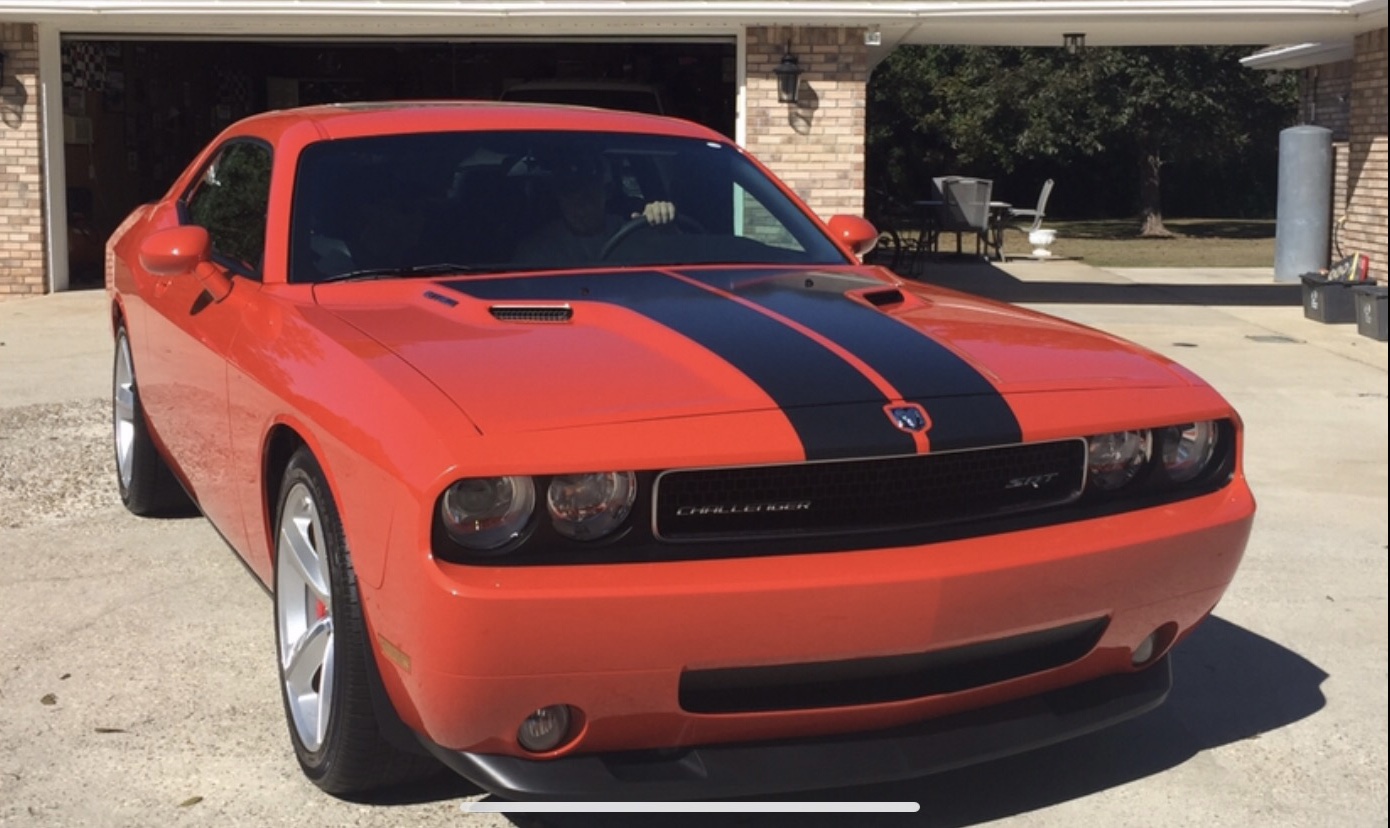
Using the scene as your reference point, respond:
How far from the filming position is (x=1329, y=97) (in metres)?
18.8

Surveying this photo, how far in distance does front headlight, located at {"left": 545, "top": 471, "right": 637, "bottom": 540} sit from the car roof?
6.41ft

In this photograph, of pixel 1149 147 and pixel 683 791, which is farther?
pixel 1149 147

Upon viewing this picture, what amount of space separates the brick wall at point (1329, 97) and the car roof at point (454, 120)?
14.5m

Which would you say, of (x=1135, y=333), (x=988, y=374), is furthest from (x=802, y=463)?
(x=1135, y=333)

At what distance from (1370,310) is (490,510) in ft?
36.7

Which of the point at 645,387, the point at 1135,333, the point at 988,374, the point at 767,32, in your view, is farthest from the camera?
the point at 767,32

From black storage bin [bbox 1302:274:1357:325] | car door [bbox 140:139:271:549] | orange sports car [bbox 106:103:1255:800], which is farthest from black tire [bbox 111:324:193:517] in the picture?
black storage bin [bbox 1302:274:1357:325]

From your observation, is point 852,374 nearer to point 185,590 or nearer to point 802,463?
point 802,463

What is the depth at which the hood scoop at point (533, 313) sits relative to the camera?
361 centimetres

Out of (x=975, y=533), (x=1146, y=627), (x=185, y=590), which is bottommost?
(x=185, y=590)

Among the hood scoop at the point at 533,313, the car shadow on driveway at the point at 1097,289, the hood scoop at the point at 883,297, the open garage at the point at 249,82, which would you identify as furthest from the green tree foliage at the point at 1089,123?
the hood scoop at the point at 533,313

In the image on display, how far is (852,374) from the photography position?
3.20 m

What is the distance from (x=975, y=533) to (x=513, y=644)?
91 centimetres

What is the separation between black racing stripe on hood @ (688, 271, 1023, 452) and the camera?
3.12 m
